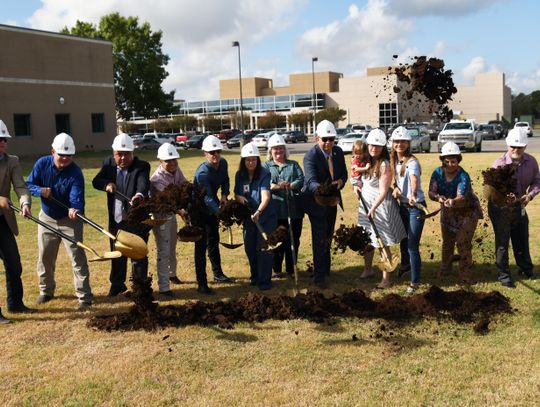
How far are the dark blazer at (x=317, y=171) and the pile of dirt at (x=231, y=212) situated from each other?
2.49 ft

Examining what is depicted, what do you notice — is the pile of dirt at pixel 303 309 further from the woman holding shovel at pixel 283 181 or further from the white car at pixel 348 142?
the white car at pixel 348 142

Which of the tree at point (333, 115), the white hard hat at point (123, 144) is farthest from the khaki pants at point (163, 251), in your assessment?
the tree at point (333, 115)

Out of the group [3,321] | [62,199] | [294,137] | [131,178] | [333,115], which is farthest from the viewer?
[333,115]

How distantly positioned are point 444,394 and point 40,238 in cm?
434

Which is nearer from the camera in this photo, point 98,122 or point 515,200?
point 515,200

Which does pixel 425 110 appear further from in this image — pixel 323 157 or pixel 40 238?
pixel 40 238

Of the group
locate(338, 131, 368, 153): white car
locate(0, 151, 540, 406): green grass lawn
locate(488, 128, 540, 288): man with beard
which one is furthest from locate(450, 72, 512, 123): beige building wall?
locate(0, 151, 540, 406): green grass lawn

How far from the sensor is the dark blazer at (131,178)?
20.6 feet

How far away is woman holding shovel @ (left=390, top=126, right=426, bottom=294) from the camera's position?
650 centimetres

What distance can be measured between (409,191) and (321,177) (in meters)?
1.00

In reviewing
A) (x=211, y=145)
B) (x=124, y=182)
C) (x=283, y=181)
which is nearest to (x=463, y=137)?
(x=283, y=181)

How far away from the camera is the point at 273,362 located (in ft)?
15.4

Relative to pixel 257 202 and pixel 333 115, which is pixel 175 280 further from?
pixel 333 115

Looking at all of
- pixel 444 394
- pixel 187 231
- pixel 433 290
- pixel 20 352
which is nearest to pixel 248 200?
pixel 187 231
